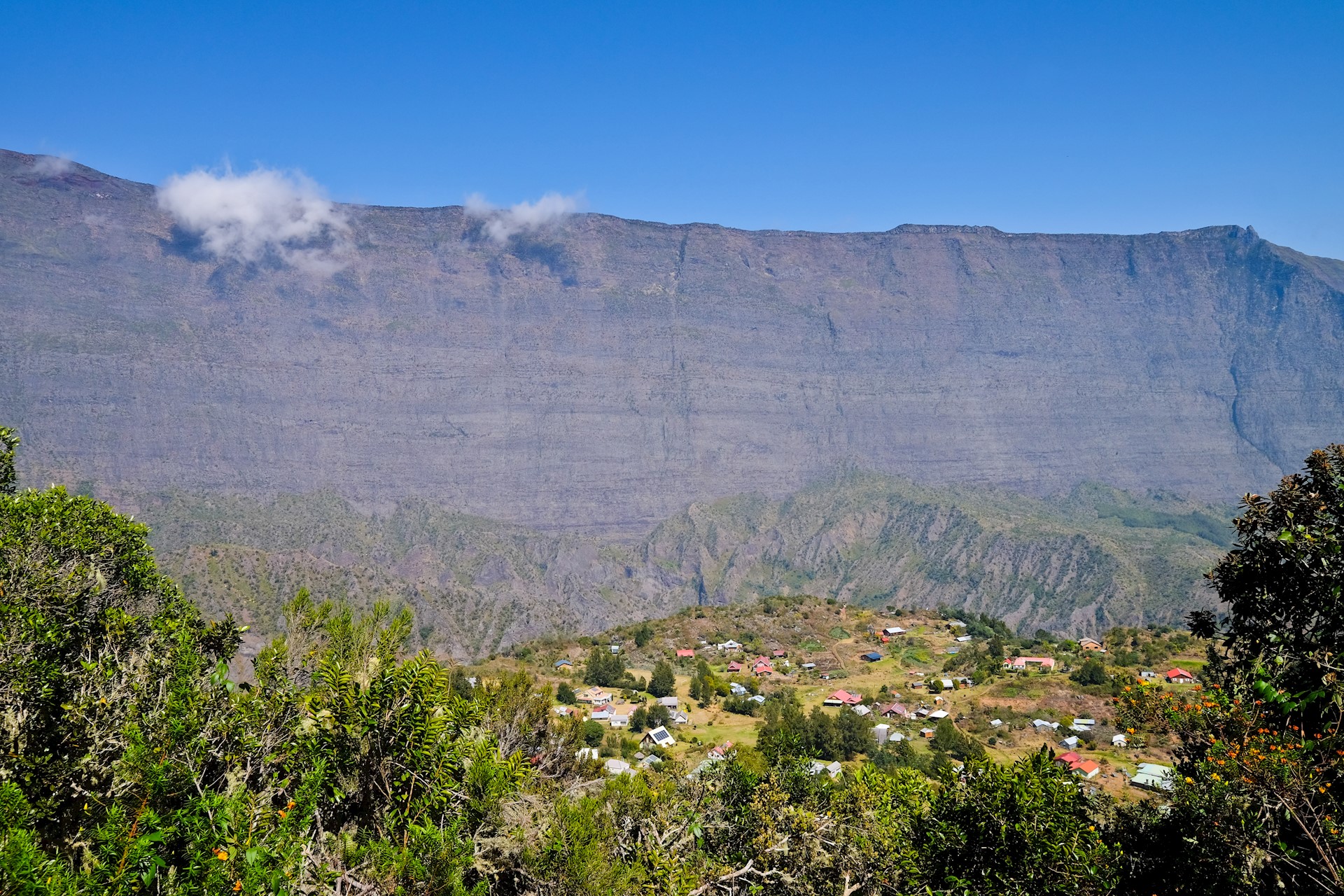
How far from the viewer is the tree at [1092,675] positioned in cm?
7369

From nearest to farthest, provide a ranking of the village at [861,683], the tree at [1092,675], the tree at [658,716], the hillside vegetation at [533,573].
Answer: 1. the village at [861,683]
2. the tree at [658,716]
3. the tree at [1092,675]
4. the hillside vegetation at [533,573]

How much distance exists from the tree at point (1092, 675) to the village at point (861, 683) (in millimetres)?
222

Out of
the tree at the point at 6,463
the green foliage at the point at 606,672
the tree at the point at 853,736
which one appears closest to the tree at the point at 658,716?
the green foliage at the point at 606,672

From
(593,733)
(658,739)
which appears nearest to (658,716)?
(658,739)

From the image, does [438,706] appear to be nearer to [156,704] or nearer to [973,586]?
[156,704]

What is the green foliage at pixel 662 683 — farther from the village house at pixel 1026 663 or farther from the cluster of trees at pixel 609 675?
the village house at pixel 1026 663

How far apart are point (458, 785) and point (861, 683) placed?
77566 millimetres

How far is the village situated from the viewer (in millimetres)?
57312

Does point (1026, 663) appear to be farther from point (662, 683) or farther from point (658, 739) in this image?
point (658, 739)

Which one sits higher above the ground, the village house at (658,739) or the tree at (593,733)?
the tree at (593,733)

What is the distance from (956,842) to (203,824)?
1245 centimetres

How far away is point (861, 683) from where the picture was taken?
84.6m

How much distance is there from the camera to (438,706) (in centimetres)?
1299

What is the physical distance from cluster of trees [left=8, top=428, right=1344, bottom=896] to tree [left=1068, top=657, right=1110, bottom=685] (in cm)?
6257
